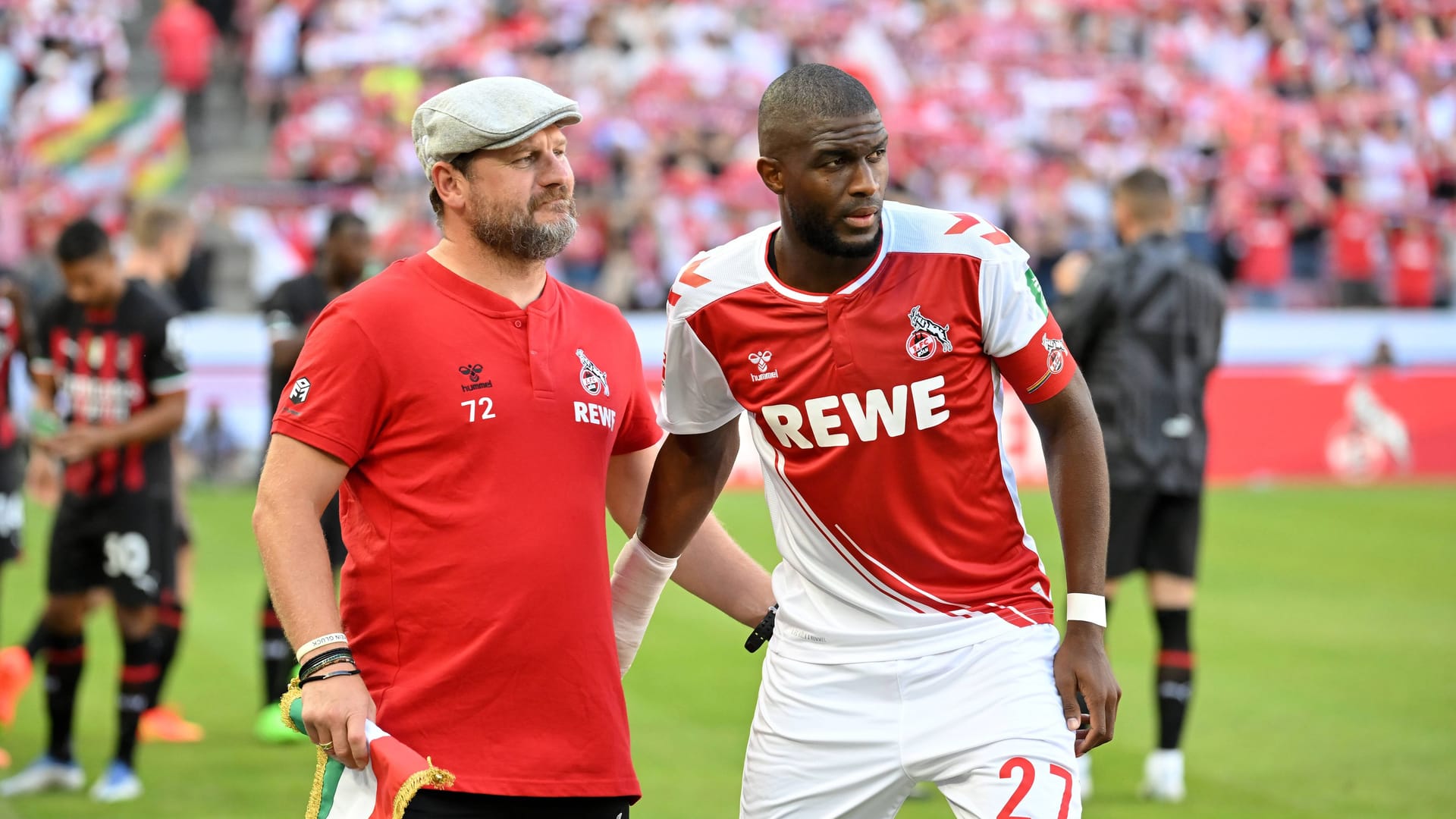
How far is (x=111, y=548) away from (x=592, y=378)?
15.3ft

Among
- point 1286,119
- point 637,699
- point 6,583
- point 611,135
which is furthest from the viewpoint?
point 1286,119

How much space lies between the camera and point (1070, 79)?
26969mm

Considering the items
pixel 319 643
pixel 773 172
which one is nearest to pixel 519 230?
pixel 773 172

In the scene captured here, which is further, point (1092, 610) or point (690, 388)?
point (690, 388)

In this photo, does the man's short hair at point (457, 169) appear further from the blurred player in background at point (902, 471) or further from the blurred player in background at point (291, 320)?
the blurred player in background at point (291, 320)

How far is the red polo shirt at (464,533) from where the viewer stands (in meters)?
3.69

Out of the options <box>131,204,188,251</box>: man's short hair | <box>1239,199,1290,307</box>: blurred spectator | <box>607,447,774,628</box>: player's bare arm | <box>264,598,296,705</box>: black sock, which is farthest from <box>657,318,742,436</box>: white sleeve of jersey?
<box>1239,199,1290,307</box>: blurred spectator

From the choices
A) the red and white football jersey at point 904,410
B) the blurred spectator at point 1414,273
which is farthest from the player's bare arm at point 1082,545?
the blurred spectator at point 1414,273

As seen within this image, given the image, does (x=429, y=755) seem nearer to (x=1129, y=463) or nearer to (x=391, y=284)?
(x=391, y=284)

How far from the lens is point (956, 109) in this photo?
1022 inches

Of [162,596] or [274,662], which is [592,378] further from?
[274,662]

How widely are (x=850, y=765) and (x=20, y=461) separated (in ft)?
21.6

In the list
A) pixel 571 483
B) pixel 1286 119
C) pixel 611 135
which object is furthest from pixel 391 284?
pixel 1286 119

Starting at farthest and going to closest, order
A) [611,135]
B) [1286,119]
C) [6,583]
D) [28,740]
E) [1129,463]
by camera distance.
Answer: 1. [1286,119]
2. [611,135]
3. [6,583]
4. [28,740]
5. [1129,463]
